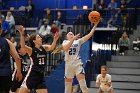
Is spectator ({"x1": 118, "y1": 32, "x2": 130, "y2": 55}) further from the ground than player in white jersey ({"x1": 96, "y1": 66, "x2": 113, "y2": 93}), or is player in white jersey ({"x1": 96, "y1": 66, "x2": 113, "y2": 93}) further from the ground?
spectator ({"x1": 118, "y1": 32, "x2": 130, "y2": 55})

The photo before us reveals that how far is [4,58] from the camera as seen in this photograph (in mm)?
6883

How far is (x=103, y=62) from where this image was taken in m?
14.2

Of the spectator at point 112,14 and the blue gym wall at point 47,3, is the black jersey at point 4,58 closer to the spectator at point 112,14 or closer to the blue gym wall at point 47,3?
the spectator at point 112,14

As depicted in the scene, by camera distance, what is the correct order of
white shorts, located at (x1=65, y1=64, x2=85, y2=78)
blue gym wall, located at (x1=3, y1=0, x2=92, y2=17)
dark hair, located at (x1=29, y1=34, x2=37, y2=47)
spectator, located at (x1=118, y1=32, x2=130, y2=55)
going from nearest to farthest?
dark hair, located at (x1=29, y1=34, x2=37, y2=47) < white shorts, located at (x1=65, y1=64, x2=85, y2=78) < spectator, located at (x1=118, y1=32, x2=130, y2=55) < blue gym wall, located at (x1=3, y1=0, x2=92, y2=17)

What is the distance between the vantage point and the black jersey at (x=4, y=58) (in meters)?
6.81

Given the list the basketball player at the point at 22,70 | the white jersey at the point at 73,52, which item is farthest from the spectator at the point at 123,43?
Result: the basketball player at the point at 22,70

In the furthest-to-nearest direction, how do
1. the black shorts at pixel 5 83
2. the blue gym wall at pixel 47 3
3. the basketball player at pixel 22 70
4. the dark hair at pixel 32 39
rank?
the blue gym wall at pixel 47 3 < the basketball player at pixel 22 70 < the dark hair at pixel 32 39 < the black shorts at pixel 5 83

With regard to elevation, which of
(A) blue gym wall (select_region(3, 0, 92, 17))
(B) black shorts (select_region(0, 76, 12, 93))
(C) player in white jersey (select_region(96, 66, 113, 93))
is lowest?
(C) player in white jersey (select_region(96, 66, 113, 93))

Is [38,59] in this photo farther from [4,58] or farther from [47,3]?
[47,3]

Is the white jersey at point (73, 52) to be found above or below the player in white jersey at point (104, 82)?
above

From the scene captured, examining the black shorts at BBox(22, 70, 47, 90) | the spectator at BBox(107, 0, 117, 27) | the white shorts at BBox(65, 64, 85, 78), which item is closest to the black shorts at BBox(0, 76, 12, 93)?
the black shorts at BBox(22, 70, 47, 90)

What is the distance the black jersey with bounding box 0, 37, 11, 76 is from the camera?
681 cm

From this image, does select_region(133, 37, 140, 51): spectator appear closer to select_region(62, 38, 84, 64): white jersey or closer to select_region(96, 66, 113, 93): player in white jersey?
select_region(96, 66, 113, 93): player in white jersey

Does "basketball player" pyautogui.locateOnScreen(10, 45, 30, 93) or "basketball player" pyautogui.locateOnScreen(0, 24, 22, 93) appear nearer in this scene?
"basketball player" pyautogui.locateOnScreen(0, 24, 22, 93)
